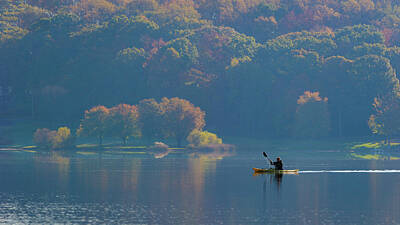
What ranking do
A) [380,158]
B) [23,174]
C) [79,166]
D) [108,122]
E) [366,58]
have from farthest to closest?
[366,58] < [108,122] < [380,158] < [79,166] < [23,174]

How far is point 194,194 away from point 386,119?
96.4 m

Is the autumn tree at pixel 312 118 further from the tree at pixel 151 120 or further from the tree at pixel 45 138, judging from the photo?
the tree at pixel 45 138

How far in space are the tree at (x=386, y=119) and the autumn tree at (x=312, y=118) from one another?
356 inches

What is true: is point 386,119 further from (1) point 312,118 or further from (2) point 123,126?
(2) point 123,126

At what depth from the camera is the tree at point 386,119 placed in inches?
6509

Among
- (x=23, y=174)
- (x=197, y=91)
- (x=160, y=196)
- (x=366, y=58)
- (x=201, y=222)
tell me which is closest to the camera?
(x=201, y=222)

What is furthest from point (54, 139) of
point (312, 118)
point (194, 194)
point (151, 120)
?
point (194, 194)

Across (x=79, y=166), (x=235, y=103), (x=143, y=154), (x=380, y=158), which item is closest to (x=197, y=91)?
(x=235, y=103)

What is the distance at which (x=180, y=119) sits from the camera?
168 meters

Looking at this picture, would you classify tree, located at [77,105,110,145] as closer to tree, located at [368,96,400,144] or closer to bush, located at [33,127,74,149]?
bush, located at [33,127,74,149]

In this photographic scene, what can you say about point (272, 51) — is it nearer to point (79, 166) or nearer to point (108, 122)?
point (108, 122)

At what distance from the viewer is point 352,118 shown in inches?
7229

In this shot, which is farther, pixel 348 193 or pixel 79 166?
pixel 79 166

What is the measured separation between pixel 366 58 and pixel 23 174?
102 meters
